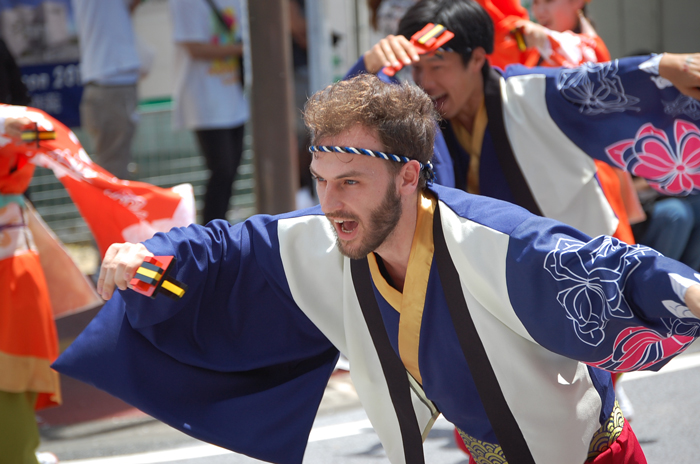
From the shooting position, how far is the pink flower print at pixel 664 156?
7.97 ft

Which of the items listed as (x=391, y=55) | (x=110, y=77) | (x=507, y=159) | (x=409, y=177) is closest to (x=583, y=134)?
(x=507, y=159)

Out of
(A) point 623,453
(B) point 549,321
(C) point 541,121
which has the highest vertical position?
(C) point 541,121

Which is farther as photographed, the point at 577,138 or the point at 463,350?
the point at 577,138

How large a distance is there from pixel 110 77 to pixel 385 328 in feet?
11.3

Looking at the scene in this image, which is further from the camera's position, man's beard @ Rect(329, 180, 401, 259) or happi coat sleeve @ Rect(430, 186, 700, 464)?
man's beard @ Rect(329, 180, 401, 259)

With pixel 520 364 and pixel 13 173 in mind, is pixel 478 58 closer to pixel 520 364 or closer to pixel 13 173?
pixel 520 364

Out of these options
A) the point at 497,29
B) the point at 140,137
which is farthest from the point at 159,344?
the point at 140,137

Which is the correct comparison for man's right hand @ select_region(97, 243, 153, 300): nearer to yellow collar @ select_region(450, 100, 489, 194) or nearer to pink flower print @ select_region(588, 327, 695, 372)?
pink flower print @ select_region(588, 327, 695, 372)

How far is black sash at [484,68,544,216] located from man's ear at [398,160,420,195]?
96 centimetres

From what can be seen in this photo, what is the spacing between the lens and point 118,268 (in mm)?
1708


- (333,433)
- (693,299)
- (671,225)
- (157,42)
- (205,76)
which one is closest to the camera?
(693,299)

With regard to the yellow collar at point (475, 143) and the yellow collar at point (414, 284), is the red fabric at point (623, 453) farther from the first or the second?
the yellow collar at point (475, 143)

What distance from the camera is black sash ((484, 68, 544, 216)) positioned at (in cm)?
262

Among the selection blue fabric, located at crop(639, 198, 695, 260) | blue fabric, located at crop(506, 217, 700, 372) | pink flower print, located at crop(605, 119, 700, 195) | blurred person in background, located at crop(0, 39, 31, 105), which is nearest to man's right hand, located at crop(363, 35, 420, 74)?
pink flower print, located at crop(605, 119, 700, 195)
